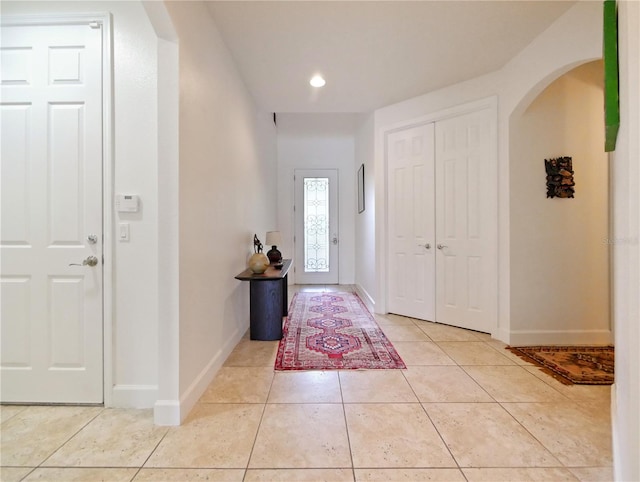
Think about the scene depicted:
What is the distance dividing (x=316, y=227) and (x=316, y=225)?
4cm

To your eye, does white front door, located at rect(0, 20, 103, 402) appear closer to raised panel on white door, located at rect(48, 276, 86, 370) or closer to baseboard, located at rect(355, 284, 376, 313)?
raised panel on white door, located at rect(48, 276, 86, 370)

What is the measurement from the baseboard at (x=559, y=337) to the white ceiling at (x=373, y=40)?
8.43 feet

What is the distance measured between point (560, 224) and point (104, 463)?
3721mm

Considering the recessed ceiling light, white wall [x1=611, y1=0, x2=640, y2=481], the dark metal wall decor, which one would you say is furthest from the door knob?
the dark metal wall decor

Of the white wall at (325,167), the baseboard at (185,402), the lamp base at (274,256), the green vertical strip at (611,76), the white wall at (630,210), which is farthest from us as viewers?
the white wall at (325,167)

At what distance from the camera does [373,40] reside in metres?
2.53

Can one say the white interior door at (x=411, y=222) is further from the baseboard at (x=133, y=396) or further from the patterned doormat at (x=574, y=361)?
the baseboard at (x=133, y=396)

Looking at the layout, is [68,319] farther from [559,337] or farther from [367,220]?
[559,337]

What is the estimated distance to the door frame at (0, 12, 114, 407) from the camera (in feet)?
5.89

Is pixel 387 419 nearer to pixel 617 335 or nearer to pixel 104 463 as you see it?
pixel 617 335

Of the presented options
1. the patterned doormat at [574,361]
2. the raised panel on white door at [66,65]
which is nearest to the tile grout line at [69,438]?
the raised panel on white door at [66,65]

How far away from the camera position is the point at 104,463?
1365mm

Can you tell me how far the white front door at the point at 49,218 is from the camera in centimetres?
182

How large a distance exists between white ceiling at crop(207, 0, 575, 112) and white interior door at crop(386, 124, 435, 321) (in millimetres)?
623
